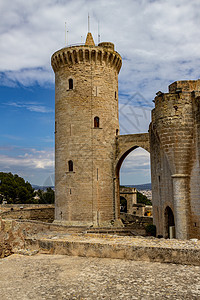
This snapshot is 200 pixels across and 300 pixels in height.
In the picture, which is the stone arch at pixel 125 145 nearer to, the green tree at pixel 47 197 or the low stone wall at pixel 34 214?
the low stone wall at pixel 34 214

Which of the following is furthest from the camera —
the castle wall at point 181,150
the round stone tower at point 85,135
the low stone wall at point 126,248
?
the round stone tower at point 85,135

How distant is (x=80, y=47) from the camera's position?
18578mm

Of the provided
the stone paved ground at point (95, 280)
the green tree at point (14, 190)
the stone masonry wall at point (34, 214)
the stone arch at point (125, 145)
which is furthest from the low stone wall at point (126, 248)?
→ the green tree at point (14, 190)

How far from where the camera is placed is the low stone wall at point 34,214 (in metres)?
22.9

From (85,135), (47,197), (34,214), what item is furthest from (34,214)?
(47,197)

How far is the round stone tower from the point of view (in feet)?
58.5

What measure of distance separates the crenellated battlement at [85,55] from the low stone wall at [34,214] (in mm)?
12844

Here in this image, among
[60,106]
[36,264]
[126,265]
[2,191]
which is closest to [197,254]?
[126,265]

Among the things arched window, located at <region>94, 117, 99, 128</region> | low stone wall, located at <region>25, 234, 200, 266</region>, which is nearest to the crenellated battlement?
arched window, located at <region>94, 117, 99, 128</region>

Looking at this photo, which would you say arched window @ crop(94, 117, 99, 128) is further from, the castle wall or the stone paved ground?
the stone paved ground

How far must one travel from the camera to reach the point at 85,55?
61.3ft

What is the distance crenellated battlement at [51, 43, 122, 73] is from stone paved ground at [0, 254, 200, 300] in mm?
15608

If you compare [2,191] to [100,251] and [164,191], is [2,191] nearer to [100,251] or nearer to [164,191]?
[164,191]

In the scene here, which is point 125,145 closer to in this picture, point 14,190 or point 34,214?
point 34,214
